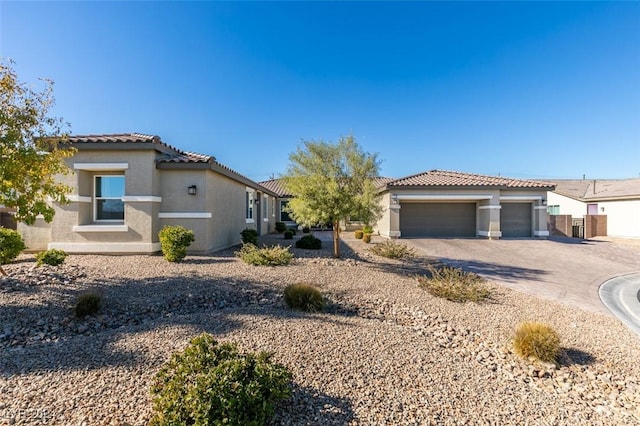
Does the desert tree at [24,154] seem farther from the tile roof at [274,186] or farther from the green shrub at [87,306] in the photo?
Result: the tile roof at [274,186]

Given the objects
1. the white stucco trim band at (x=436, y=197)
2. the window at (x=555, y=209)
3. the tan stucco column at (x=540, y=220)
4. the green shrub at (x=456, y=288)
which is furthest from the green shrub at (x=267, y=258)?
the window at (x=555, y=209)

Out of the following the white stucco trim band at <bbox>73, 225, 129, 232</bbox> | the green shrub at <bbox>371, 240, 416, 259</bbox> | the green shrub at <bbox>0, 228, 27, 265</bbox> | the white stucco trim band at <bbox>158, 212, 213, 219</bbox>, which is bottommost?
the green shrub at <bbox>371, 240, 416, 259</bbox>

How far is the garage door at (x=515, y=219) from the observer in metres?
19.5

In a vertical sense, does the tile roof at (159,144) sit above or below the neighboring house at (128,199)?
above

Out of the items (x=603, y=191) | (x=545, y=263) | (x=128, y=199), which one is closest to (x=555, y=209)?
(x=603, y=191)

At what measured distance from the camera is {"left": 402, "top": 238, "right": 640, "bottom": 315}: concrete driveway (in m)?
8.34

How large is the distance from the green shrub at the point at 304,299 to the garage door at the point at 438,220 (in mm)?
14658

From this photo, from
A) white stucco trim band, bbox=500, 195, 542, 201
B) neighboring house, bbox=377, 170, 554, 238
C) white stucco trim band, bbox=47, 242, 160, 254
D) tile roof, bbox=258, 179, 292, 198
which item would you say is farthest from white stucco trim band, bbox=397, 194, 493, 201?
white stucco trim band, bbox=47, 242, 160, 254

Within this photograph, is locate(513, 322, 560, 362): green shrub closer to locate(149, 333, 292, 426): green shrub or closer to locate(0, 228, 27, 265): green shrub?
locate(149, 333, 292, 426): green shrub

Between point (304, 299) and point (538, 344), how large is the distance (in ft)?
13.6

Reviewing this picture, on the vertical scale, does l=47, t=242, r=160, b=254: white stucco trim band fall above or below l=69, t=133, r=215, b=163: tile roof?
below

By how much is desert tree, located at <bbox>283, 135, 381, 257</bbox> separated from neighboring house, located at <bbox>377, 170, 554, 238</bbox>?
7.86m

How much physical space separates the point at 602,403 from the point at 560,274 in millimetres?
7979

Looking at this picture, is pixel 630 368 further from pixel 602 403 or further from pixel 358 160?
pixel 358 160
